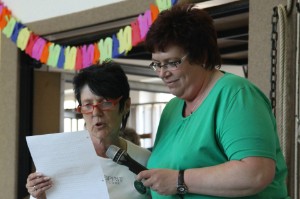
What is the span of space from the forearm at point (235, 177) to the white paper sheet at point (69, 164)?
1.04 feet

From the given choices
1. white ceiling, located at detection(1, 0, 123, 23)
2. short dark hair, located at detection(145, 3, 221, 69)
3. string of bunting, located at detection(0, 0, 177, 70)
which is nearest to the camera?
short dark hair, located at detection(145, 3, 221, 69)

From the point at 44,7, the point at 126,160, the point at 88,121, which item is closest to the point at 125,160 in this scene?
the point at 126,160

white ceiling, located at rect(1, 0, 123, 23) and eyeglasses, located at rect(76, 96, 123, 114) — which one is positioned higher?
white ceiling, located at rect(1, 0, 123, 23)

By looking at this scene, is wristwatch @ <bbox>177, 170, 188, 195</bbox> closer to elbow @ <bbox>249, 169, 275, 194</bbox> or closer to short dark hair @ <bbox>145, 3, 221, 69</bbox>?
elbow @ <bbox>249, 169, 275, 194</bbox>

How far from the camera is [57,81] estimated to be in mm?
2963

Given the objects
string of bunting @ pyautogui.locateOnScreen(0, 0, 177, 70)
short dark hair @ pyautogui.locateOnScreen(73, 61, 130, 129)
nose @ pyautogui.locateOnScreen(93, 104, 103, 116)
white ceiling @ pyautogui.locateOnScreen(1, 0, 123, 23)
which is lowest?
nose @ pyautogui.locateOnScreen(93, 104, 103, 116)

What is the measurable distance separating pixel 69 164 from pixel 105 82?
277 mm

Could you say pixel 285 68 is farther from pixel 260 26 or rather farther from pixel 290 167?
pixel 290 167

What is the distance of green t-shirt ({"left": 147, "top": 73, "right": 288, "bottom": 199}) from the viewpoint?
103 cm

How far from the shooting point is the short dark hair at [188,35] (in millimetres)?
1169

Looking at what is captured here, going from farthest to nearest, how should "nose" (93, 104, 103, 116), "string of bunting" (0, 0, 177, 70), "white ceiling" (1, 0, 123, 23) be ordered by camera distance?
"white ceiling" (1, 0, 123, 23) < "string of bunting" (0, 0, 177, 70) < "nose" (93, 104, 103, 116)

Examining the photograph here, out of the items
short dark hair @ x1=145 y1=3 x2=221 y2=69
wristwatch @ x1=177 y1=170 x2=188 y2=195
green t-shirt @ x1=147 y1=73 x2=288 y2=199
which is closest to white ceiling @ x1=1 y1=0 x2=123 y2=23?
short dark hair @ x1=145 y1=3 x2=221 y2=69

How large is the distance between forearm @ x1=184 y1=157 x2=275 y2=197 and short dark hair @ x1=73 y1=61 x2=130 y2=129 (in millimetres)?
469

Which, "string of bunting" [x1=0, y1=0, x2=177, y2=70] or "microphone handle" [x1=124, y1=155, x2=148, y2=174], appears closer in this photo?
"microphone handle" [x1=124, y1=155, x2=148, y2=174]
